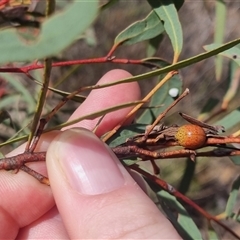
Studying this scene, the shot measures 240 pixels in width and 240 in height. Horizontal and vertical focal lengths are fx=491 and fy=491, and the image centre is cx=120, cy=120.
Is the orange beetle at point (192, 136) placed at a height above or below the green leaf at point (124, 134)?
above

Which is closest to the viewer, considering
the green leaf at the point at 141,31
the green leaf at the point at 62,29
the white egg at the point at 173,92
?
the green leaf at the point at 62,29

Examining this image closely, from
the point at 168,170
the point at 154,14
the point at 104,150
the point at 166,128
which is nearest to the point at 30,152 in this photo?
the point at 104,150

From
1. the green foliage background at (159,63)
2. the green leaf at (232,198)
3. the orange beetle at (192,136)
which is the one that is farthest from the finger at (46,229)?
the orange beetle at (192,136)

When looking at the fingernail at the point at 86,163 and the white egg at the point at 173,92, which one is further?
the white egg at the point at 173,92

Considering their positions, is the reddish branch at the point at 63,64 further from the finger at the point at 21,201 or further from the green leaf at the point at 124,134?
the finger at the point at 21,201

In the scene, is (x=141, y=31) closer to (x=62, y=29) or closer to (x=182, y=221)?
(x=182, y=221)

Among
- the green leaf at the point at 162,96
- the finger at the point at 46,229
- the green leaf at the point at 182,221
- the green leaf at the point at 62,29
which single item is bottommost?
the finger at the point at 46,229

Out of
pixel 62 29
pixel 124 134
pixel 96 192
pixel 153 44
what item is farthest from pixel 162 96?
pixel 62 29

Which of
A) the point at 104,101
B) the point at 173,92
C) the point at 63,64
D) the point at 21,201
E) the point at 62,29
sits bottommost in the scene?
the point at 21,201
